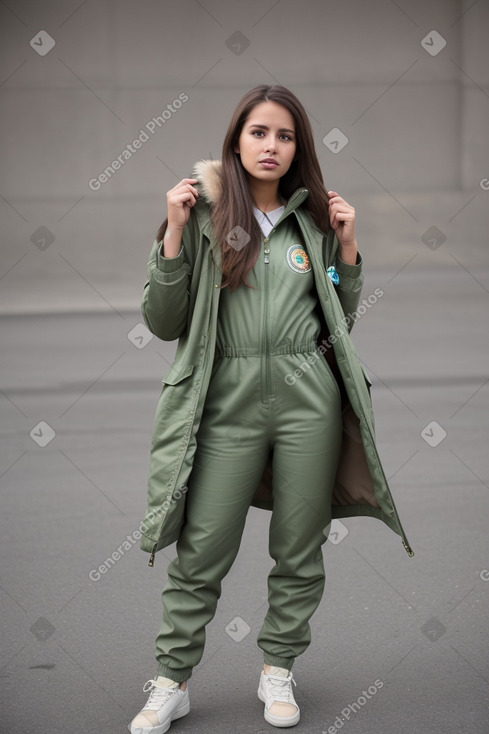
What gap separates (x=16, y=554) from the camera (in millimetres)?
4699

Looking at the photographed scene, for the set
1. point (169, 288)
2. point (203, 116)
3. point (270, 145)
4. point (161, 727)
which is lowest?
point (161, 727)

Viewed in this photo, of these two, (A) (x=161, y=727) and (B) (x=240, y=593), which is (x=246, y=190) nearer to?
(A) (x=161, y=727)

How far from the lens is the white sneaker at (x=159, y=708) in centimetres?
301

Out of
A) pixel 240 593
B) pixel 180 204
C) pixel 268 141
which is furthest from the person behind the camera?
pixel 240 593

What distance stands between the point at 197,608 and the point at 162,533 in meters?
0.26

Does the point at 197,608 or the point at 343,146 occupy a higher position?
the point at 343,146

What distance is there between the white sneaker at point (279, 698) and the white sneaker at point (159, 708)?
0.27 meters

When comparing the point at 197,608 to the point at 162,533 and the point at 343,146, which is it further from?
the point at 343,146

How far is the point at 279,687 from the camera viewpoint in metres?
3.13

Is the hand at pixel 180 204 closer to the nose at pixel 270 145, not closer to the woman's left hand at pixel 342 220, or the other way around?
the nose at pixel 270 145

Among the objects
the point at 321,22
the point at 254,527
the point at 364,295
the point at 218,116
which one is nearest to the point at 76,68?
the point at 218,116

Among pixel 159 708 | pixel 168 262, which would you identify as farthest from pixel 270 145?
pixel 159 708

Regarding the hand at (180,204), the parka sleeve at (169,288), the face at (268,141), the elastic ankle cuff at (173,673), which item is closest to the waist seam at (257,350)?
the parka sleeve at (169,288)

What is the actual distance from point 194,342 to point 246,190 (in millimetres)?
489
